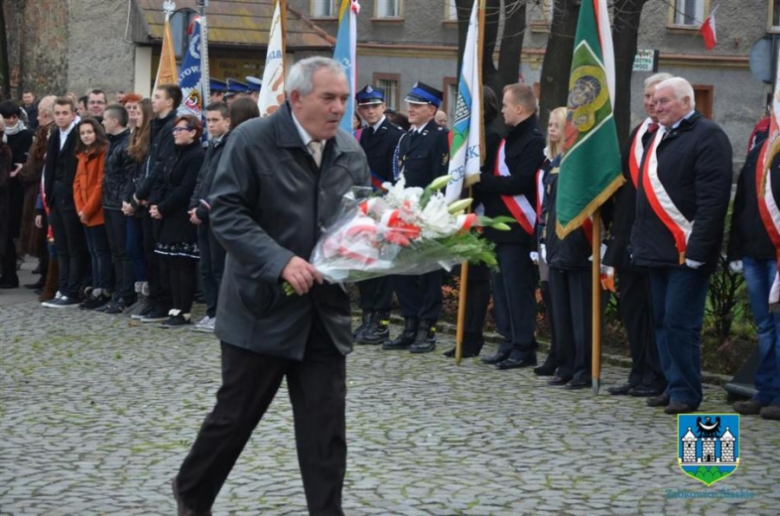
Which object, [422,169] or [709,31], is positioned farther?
[709,31]

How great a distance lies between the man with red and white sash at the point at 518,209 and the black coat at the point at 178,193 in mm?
3295

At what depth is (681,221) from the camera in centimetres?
981

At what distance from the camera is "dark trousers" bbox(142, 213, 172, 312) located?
14.9 m

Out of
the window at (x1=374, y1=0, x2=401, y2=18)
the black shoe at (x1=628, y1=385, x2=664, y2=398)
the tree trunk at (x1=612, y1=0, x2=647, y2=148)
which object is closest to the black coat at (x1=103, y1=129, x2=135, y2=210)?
the tree trunk at (x1=612, y1=0, x2=647, y2=148)

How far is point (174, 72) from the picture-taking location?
1717 centimetres

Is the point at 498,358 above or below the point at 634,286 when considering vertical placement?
below

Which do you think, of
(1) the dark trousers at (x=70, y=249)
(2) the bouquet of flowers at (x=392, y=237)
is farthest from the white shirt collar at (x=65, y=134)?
(2) the bouquet of flowers at (x=392, y=237)

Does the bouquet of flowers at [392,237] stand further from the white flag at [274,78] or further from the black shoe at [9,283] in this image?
the black shoe at [9,283]

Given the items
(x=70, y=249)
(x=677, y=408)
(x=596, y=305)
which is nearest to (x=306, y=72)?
(x=677, y=408)

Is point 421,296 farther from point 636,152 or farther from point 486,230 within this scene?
point 636,152

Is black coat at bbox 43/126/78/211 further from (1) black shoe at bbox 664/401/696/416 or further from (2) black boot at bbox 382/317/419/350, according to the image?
(1) black shoe at bbox 664/401/696/416

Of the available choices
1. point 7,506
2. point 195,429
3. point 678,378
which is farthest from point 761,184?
point 7,506

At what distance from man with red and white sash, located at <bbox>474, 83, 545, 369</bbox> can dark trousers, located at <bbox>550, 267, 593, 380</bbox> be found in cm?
63

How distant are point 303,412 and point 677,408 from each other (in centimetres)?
421
